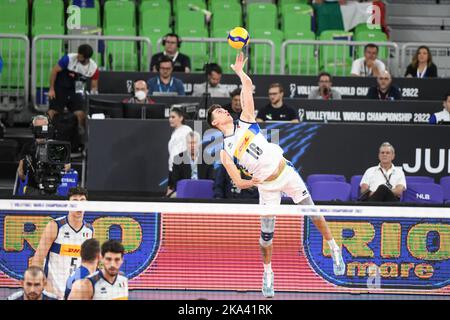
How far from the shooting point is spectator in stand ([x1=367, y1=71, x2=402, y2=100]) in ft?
65.6

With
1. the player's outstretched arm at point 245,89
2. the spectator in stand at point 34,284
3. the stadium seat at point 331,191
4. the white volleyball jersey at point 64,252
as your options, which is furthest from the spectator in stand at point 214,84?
the spectator in stand at point 34,284

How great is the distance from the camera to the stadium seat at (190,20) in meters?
23.1

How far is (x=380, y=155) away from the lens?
56.2 feet

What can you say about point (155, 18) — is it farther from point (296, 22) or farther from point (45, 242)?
point (45, 242)

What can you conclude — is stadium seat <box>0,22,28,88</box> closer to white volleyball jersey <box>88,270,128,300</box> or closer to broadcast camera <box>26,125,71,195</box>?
broadcast camera <box>26,125,71,195</box>

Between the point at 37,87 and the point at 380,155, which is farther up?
the point at 37,87

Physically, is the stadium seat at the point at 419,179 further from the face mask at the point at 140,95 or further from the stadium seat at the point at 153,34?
the stadium seat at the point at 153,34

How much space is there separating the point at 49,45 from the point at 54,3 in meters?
1.88

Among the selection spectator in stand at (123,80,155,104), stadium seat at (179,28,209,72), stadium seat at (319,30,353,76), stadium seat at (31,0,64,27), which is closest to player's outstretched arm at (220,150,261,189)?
spectator in stand at (123,80,155,104)

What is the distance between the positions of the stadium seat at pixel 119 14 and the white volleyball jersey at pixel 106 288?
12.0 meters
